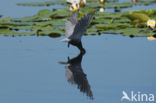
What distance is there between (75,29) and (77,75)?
59.2 inches

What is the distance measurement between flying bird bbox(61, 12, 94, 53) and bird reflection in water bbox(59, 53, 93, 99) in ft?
0.98

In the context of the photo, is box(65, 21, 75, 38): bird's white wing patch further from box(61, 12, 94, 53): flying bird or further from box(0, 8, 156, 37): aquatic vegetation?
box(0, 8, 156, 37): aquatic vegetation

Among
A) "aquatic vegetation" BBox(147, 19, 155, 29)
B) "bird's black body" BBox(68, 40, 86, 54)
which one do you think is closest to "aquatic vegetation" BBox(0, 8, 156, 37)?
"aquatic vegetation" BBox(147, 19, 155, 29)

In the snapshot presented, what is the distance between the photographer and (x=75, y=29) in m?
9.00

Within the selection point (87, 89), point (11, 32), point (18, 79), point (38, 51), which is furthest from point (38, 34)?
point (87, 89)

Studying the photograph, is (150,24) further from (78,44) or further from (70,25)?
(70,25)

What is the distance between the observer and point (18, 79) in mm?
7352

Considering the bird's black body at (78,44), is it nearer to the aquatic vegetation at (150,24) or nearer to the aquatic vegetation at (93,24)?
the aquatic vegetation at (93,24)

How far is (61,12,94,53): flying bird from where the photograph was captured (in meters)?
8.98

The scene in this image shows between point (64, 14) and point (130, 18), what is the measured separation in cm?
154

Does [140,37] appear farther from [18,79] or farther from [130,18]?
[18,79]

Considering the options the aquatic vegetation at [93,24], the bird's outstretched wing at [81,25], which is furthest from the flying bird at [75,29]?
the aquatic vegetation at [93,24]

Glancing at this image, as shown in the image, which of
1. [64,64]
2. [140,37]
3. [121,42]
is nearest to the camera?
[64,64]

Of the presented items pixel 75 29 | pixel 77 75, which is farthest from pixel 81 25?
pixel 77 75
